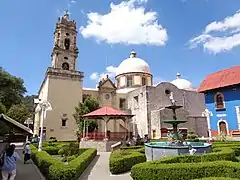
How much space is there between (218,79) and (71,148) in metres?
21.2

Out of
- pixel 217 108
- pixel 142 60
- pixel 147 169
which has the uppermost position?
pixel 142 60

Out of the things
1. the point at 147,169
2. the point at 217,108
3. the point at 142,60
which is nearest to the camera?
the point at 147,169

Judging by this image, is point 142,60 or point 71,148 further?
point 142,60

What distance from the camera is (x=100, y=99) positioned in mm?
35750

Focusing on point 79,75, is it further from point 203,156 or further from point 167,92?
point 203,156

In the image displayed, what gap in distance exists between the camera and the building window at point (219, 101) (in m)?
25.7

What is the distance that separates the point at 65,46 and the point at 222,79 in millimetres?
23103

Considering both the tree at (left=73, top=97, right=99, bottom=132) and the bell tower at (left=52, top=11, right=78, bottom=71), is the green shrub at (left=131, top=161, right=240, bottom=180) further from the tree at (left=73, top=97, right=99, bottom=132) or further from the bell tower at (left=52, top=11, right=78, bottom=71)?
the bell tower at (left=52, top=11, right=78, bottom=71)

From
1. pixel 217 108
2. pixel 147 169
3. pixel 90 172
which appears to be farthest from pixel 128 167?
pixel 217 108

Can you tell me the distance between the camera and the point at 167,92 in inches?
1380

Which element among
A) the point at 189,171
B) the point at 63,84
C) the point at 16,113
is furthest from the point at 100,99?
the point at 189,171

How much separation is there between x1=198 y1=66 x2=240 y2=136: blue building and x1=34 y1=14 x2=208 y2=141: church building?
4164 millimetres

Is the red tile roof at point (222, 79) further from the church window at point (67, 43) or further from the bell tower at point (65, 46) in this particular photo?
the church window at point (67, 43)

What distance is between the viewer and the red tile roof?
24.9 metres
